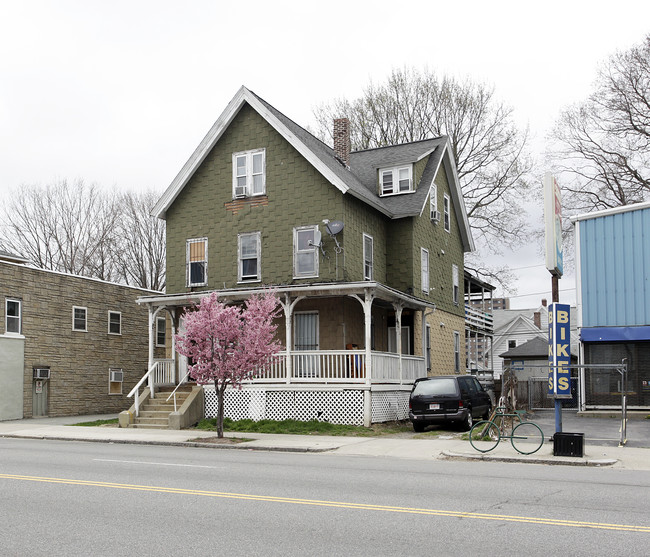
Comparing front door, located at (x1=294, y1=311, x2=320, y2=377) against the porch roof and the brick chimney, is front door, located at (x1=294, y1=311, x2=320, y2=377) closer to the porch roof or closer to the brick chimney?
the porch roof

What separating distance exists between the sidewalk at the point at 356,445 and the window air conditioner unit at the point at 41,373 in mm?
4156

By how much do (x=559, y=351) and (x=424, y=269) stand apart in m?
13.8

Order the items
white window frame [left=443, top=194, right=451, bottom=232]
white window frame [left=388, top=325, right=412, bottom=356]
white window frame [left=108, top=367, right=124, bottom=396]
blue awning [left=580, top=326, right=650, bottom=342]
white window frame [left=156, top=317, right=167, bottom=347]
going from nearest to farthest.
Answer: blue awning [left=580, top=326, right=650, bottom=342] → white window frame [left=388, top=325, right=412, bottom=356] → white window frame [left=108, top=367, right=124, bottom=396] → white window frame [left=443, top=194, right=451, bottom=232] → white window frame [left=156, top=317, right=167, bottom=347]

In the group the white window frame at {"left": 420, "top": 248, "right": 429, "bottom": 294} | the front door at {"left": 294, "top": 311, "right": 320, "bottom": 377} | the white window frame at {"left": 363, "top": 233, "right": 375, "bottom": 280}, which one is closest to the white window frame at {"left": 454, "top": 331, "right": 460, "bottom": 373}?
the white window frame at {"left": 420, "top": 248, "right": 429, "bottom": 294}

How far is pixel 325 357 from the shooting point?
78.6ft

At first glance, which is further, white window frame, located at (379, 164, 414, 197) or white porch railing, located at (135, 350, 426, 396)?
white window frame, located at (379, 164, 414, 197)

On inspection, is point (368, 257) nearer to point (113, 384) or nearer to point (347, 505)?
point (113, 384)

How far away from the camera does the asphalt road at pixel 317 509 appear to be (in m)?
7.12

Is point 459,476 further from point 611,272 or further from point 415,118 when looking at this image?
point 415,118

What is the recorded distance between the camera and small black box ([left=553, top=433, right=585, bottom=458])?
1507cm

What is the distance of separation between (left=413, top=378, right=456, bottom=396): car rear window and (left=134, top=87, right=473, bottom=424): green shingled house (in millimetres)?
1663

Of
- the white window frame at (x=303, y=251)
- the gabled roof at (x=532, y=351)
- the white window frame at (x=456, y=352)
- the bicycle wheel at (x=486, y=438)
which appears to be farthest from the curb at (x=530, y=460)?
the gabled roof at (x=532, y=351)

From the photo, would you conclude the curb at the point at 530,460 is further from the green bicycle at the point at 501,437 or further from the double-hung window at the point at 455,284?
the double-hung window at the point at 455,284

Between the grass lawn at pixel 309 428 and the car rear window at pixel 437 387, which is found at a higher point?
the car rear window at pixel 437 387
